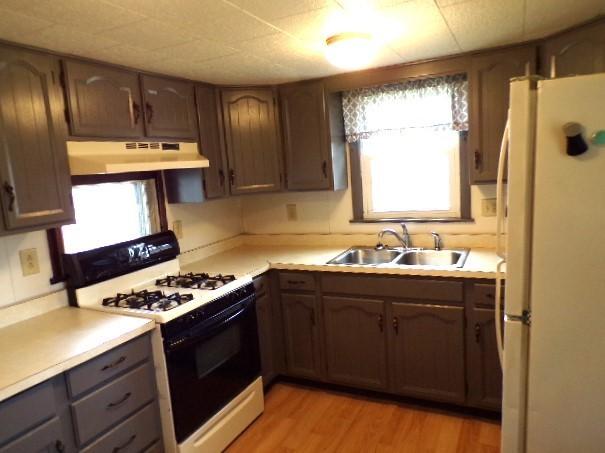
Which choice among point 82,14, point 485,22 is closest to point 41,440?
point 82,14

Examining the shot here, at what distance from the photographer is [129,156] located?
228 centimetres

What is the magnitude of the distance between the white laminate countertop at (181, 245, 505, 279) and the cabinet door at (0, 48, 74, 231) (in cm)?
107

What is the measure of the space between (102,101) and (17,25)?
0.56 m

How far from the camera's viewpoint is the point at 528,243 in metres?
1.40

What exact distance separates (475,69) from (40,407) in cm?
260

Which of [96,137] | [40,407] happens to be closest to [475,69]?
[96,137]

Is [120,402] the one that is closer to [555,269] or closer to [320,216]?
[555,269]

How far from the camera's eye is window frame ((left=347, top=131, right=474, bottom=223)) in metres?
2.85

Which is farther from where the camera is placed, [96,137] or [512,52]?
[512,52]

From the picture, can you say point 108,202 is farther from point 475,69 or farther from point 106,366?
point 475,69

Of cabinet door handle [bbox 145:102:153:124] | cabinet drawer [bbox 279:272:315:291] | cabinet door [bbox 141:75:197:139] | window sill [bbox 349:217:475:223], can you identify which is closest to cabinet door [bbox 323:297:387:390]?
cabinet drawer [bbox 279:272:315:291]

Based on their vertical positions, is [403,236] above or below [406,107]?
below

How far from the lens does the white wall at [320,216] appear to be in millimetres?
2838

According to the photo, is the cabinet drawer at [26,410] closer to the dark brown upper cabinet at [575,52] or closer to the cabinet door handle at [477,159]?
the cabinet door handle at [477,159]
